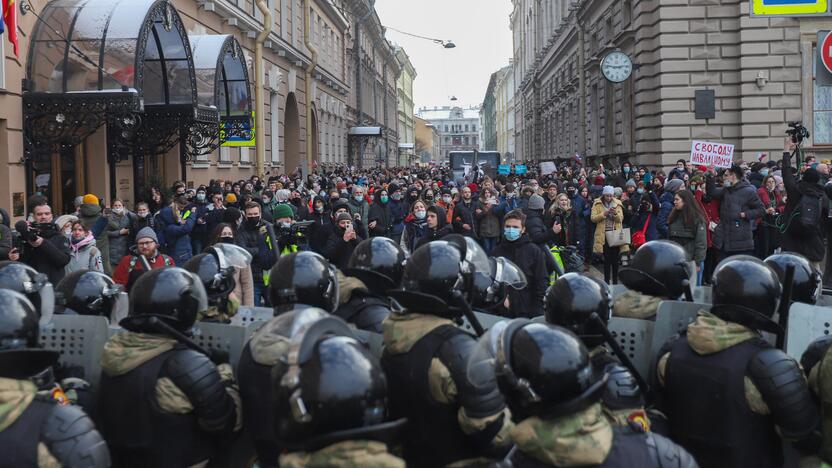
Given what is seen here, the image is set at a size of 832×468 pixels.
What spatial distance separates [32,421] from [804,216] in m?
9.11

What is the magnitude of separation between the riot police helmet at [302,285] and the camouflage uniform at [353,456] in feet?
5.04

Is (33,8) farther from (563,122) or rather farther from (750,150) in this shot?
(563,122)

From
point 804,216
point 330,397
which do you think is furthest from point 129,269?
point 804,216

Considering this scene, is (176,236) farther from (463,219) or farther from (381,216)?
(463,219)

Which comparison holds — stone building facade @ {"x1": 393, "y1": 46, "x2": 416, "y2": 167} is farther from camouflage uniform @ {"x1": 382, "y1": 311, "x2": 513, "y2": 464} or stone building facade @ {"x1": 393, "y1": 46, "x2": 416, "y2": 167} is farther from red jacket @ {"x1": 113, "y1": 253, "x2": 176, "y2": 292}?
camouflage uniform @ {"x1": 382, "y1": 311, "x2": 513, "y2": 464}

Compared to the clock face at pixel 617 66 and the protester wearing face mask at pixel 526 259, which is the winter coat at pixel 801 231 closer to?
the protester wearing face mask at pixel 526 259

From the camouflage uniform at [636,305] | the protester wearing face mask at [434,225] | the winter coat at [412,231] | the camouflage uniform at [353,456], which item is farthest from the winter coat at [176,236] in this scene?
the camouflage uniform at [353,456]

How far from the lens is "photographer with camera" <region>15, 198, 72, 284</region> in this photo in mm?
Result: 7461

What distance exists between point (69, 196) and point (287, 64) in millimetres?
16118

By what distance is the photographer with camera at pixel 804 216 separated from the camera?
31.5ft

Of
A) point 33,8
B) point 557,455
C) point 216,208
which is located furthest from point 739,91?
point 557,455

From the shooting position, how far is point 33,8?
11.5 m

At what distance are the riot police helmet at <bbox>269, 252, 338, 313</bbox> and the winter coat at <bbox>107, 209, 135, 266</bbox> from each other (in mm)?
6373

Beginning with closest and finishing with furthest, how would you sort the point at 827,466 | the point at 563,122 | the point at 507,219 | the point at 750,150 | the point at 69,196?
the point at 827,466 < the point at 507,219 < the point at 69,196 < the point at 750,150 < the point at 563,122
